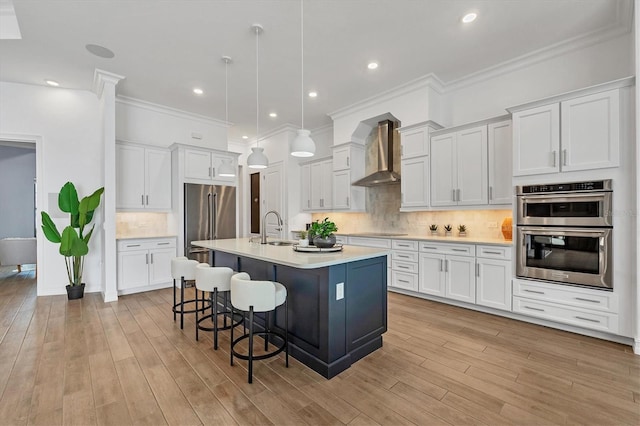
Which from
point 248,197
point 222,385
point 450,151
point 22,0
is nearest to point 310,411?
point 222,385

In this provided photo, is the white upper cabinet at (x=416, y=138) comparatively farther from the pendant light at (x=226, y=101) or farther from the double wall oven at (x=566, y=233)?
the pendant light at (x=226, y=101)

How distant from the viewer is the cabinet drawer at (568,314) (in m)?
2.78

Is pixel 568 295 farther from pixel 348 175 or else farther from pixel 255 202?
pixel 255 202

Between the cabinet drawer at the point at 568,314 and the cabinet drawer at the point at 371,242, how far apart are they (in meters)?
1.83

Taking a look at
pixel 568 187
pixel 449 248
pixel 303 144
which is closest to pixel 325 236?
pixel 303 144

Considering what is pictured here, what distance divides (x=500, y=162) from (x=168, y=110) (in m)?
5.63

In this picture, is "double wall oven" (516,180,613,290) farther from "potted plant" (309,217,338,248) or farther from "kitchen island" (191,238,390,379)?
"potted plant" (309,217,338,248)

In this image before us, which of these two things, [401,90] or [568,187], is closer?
[568,187]

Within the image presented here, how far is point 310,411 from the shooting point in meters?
1.83

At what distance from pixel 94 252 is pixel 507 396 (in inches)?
228

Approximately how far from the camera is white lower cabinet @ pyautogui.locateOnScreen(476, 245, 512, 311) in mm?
3396

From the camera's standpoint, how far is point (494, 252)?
3492 mm

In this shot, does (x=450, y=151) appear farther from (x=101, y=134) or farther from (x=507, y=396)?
(x=101, y=134)

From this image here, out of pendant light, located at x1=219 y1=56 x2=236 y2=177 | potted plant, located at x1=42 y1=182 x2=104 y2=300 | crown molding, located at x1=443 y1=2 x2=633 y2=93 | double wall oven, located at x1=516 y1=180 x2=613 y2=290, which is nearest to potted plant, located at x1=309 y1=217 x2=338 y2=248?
pendant light, located at x1=219 y1=56 x2=236 y2=177
